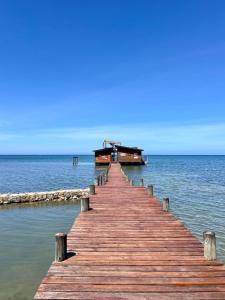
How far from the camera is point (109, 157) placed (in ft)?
239

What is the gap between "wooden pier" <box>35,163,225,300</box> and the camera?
5742mm

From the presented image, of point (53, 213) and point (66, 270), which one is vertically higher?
point (66, 270)

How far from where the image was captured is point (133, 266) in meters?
6.90

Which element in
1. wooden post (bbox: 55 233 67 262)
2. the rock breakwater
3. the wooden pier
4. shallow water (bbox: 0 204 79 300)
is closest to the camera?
the wooden pier

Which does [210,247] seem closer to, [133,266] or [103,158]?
[133,266]

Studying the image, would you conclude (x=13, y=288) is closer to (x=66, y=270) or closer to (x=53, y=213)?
(x=66, y=270)

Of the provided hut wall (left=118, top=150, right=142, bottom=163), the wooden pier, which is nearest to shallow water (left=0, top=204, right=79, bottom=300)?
the wooden pier

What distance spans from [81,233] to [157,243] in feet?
8.23

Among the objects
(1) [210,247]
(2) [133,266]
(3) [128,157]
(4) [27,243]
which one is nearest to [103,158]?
(3) [128,157]

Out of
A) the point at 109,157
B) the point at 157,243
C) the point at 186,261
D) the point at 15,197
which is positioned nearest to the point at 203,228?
the point at 157,243

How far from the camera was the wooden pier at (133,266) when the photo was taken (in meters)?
5.74

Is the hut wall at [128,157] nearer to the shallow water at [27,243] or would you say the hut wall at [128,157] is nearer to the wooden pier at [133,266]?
the shallow water at [27,243]

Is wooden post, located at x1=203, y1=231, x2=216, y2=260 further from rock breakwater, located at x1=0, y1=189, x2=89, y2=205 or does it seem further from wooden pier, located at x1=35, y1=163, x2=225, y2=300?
rock breakwater, located at x1=0, y1=189, x2=89, y2=205

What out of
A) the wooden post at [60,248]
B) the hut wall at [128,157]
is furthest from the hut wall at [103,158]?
the wooden post at [60,248]
